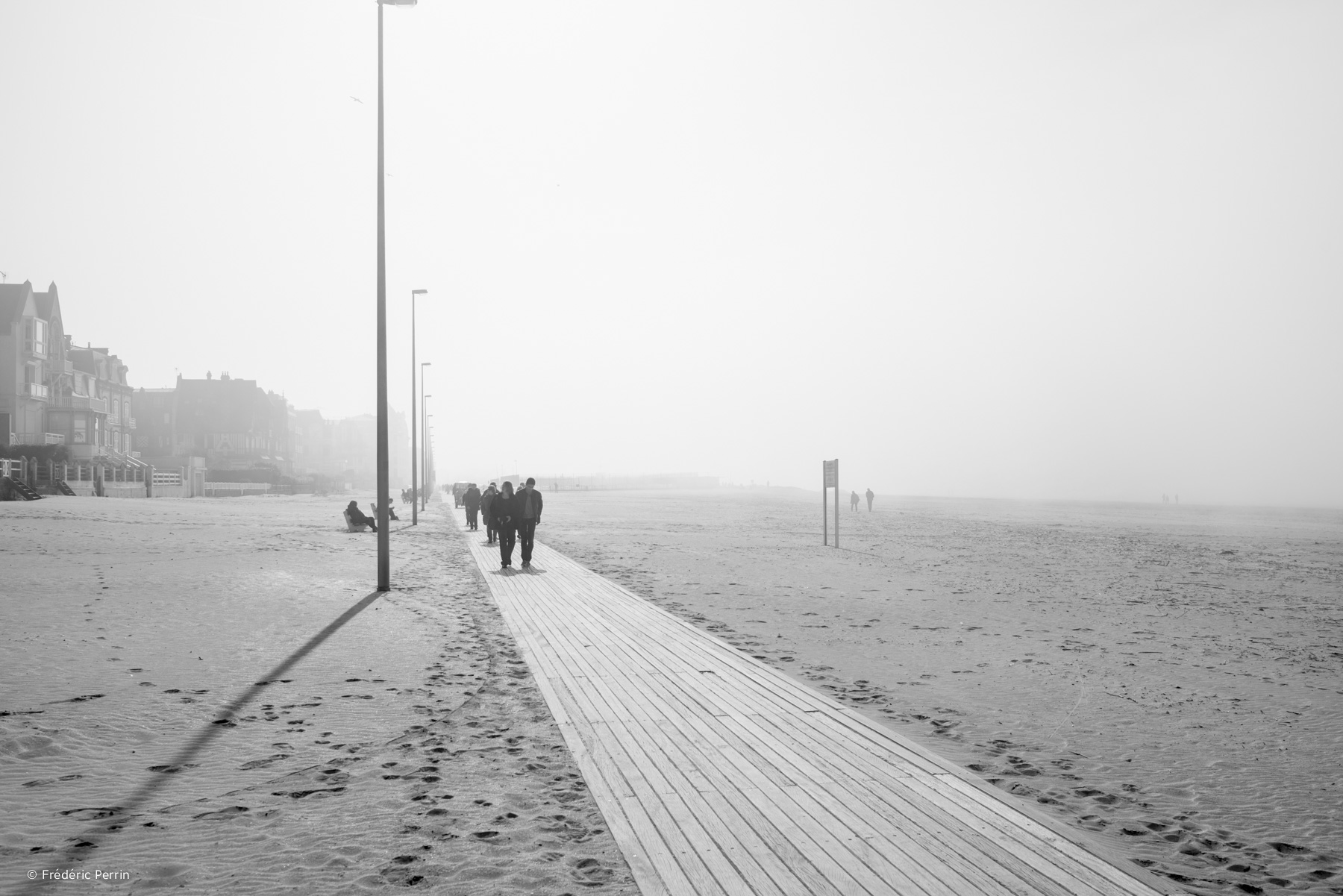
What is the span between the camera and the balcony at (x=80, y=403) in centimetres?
5656

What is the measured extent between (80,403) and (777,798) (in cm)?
6487

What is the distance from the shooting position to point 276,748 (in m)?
6.95

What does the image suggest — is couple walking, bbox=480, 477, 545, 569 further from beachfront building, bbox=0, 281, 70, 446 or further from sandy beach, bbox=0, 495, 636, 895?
beachfront building, bbox=0, 281, 70, 446

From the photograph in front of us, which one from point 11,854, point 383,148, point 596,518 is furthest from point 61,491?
point 11,854

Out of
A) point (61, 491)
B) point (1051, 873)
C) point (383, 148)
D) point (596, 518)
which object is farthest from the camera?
point (596, 518)

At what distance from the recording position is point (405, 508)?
50250 millimetres

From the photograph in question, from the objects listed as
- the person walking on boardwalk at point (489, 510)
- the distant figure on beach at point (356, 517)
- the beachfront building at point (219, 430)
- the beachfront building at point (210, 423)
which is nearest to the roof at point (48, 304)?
the beachfront building at point (219, 430)

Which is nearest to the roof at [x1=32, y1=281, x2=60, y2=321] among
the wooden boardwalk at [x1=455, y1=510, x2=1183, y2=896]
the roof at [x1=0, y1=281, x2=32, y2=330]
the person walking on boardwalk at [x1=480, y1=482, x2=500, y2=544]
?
the roof at [x1=0, y1=281, x2=32, y2=330]

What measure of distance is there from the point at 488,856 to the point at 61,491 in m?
46.9

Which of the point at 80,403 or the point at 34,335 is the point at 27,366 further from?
the point at 80,403

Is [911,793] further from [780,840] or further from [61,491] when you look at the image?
[61,491]

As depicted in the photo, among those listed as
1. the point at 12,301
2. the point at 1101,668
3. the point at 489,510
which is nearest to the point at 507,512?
the point at 489,510

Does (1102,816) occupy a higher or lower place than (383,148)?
lower

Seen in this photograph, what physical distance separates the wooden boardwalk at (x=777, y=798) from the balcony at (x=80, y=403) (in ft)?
196
